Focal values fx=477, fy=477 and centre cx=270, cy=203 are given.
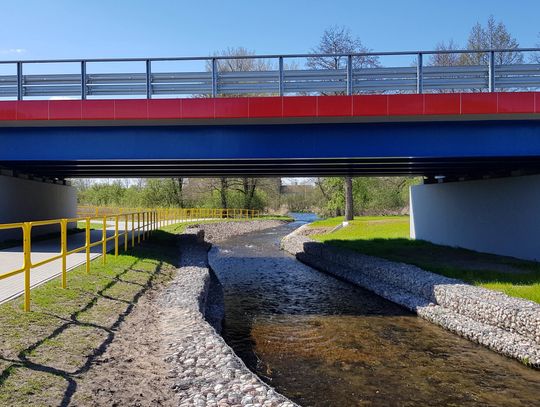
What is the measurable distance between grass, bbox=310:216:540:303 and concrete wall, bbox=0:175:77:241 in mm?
14701

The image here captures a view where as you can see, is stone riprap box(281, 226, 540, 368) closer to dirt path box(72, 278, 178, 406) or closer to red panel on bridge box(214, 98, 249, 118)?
dirt path box(72, 278, 178, 406)

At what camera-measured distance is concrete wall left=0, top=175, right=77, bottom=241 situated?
1925 centimetres

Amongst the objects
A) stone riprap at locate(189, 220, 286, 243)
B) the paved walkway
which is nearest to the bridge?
the paved walkway

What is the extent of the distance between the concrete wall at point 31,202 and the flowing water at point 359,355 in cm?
1043

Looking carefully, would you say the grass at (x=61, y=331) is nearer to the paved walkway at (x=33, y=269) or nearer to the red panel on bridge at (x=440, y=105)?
the paved walkway at (x=33, y=269)

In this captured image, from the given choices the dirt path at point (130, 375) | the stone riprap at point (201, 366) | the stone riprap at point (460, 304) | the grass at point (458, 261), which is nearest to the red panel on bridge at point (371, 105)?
the stone riprap at point (460, 304)

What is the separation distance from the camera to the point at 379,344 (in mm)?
9930

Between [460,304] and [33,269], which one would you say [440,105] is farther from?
[33,269]

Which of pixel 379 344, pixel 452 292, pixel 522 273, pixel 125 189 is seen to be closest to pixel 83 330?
pixel 379 344

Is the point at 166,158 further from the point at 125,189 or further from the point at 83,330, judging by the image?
the point at 125,189

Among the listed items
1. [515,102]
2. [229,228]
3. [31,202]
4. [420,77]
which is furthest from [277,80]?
[229,228]

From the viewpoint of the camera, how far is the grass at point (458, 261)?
12.1 m

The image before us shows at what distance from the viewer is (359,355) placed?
9.20m

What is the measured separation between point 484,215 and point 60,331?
16.9 metres
